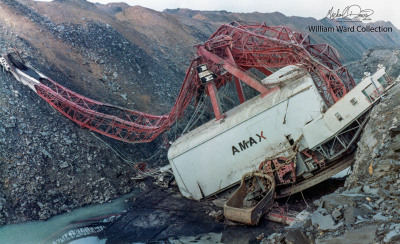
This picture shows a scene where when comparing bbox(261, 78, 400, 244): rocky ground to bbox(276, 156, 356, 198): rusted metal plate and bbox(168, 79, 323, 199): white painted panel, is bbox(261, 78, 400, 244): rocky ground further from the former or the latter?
bbox(168, 79, 323, 199): white painted panel

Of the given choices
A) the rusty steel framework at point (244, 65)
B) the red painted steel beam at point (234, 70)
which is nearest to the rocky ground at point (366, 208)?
the rusty steel framework at point (244, 65)

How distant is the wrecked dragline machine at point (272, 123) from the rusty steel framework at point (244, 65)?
0.15 feet

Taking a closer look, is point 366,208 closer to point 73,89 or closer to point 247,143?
point 247,143

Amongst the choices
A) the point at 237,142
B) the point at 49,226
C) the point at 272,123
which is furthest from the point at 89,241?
the point at 272,123

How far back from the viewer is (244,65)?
1303 cm

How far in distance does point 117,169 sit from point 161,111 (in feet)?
21.5

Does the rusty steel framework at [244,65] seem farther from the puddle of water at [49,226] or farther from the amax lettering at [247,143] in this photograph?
the puddle of water at [49,226]

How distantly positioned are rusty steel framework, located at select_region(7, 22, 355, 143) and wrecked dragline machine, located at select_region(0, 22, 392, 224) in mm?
46

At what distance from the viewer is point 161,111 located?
2047 cm

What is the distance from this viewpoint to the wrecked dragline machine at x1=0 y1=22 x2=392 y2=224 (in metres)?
9.95

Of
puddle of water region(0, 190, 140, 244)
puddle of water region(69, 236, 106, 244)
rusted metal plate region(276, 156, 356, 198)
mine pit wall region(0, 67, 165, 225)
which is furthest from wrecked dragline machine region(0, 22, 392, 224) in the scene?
puddle of water region(69, 236, 106, 244)

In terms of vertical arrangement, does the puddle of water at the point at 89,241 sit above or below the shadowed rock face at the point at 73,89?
below

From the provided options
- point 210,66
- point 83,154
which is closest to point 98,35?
point 83,154

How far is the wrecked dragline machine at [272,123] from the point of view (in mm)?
9945
